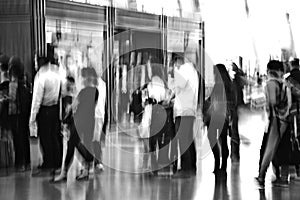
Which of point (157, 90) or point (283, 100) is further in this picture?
point (157, 90)

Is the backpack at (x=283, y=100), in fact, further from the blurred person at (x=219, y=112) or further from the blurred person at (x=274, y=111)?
the blurred person at (x=219, y=112)

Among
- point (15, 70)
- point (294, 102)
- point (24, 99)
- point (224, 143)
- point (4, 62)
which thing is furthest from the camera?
point (4, 62)

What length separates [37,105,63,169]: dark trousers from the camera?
23.0 feet

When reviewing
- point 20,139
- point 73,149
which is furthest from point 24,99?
point 73,149

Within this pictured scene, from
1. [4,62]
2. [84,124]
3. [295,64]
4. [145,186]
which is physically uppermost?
[4,62]

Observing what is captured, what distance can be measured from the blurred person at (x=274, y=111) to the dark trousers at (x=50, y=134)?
255 centimetres

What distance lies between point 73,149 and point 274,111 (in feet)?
8.45

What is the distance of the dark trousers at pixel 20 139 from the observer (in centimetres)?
780

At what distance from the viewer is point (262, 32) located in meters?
9.09

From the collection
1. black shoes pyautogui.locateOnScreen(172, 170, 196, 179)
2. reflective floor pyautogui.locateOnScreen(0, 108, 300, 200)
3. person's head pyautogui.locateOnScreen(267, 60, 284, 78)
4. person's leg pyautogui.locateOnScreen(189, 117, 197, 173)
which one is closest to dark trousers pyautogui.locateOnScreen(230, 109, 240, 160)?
reflective floor pyautogui.locateOnScreen(0, 108, 300, 200)

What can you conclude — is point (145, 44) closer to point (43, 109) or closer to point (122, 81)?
point (122, 81)

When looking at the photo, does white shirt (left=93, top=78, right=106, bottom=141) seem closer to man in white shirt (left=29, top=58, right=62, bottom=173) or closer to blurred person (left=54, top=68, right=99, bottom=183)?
blurred person (left=54, top=68, right=99, bottom=183)

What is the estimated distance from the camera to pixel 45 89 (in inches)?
274

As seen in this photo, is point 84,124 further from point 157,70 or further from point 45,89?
point 157,70
